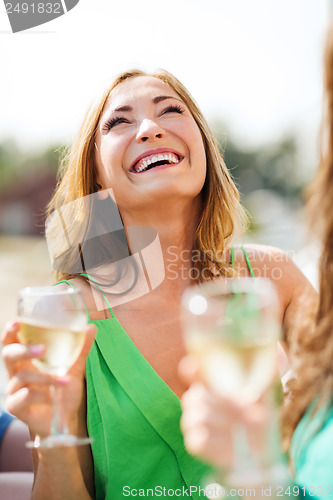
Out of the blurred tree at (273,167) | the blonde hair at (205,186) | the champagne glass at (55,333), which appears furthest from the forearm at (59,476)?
the blurred tree at (273,167)

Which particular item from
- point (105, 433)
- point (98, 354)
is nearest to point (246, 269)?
point (98, 354)

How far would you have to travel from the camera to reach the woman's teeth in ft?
5.46

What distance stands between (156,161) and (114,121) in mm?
249

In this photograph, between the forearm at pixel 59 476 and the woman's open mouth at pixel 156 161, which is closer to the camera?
the forearm at pixel 59 476

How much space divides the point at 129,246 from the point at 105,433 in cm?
72

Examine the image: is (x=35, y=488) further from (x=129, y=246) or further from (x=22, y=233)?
(x=22, y=233)

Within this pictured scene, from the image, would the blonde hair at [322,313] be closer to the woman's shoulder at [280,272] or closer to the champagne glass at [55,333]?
the champagne glass at [55,333]

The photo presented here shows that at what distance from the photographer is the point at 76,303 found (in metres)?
1.02

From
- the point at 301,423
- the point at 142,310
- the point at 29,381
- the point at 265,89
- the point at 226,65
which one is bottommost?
the point at 265,89

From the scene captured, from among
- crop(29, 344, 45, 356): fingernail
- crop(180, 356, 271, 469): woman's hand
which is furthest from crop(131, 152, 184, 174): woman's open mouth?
crop(180, 356, 271, 469): woman's hand

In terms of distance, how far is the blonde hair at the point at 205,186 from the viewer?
188cm

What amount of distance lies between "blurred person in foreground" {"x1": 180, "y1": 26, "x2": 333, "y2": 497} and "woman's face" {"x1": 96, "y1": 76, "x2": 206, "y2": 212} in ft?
2.28

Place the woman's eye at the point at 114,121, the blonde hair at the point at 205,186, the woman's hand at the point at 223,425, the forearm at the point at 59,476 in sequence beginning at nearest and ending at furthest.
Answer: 1. the woman's hand at the point at 223,425
2. the forearm at the point at 59,476
3. the woman's eye at the point at 114,121
4. the blonde hair at the point at 205,186

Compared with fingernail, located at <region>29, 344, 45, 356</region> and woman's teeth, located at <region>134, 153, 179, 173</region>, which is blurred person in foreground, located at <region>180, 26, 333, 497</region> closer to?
fingernail, located at <region>29, 344, 45, 356</region>
